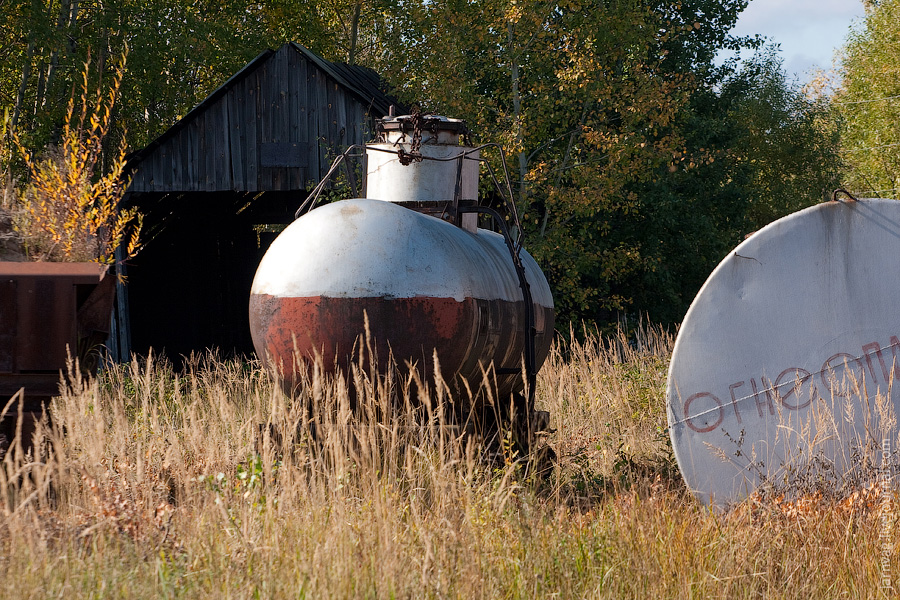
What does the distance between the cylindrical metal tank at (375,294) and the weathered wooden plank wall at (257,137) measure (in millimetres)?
10317

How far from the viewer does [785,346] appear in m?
5.48

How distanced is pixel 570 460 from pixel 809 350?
186 centimetres

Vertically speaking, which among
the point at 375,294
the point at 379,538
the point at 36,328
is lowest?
the point at 379,538

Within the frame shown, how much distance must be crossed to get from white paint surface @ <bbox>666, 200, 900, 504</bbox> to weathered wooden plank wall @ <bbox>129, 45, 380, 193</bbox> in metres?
11.2

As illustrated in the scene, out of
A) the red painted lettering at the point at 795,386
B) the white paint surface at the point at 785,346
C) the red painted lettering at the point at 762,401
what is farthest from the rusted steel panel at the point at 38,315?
the red painted lettering at the point at 795,386

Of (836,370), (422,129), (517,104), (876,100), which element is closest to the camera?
(836,370)

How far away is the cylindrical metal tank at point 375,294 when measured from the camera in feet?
18.0

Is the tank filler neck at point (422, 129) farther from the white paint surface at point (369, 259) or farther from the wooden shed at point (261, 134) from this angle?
the wooden shed at point (261, 134)

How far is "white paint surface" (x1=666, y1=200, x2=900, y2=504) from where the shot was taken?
5379mm

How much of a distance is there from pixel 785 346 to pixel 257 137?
487 inches

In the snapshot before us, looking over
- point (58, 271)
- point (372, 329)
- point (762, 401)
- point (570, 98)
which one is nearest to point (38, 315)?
point (58, 271)

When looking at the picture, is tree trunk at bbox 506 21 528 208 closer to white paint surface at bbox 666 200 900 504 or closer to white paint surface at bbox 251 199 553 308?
white paint surface at bbox 251 199 553 308

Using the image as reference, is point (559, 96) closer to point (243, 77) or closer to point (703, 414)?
point (243, 77)

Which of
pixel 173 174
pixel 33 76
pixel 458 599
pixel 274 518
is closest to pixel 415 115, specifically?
pixel 274 518
